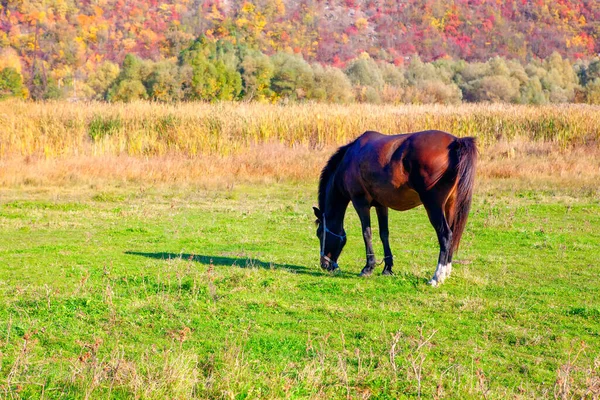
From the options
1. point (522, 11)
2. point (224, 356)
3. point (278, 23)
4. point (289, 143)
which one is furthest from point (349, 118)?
point (522, 11)

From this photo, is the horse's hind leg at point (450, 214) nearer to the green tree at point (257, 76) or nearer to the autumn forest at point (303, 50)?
the autumn forest at point (303, 50)

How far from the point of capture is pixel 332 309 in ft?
24.0

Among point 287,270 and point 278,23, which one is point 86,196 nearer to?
point 287,270

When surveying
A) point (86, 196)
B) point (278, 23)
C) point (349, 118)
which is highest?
point (278, 23)

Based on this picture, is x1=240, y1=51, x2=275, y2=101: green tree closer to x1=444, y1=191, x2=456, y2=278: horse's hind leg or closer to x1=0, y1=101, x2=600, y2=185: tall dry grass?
x1=0, y1=101, x2=600, y2=185: tall dry grass

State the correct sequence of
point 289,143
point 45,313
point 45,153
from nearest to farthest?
point 45,313 → point 45,153 → point 289,143

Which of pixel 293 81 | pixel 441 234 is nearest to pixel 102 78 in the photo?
pixel 293 81

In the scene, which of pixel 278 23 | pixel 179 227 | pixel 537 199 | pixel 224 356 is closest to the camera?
pixel 224 356

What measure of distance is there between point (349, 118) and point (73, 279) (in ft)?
57.0

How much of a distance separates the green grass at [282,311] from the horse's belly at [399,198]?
85 centimetres

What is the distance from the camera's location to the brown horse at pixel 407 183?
843 centimetres

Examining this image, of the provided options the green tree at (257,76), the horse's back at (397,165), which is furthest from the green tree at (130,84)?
the horse's back at (397,165)

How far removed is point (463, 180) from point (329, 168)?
209cm

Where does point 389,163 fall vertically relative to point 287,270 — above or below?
above
